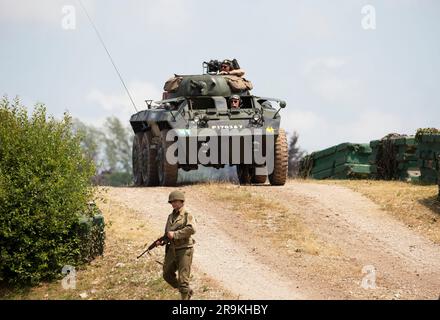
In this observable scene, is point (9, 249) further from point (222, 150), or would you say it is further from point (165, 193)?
point (222, 150)

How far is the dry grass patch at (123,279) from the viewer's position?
575 inches

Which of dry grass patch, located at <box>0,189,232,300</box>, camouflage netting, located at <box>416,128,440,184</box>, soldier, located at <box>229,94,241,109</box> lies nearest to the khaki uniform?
dry grass patch, located at <box>0,189,232,300</box>

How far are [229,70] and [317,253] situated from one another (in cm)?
982

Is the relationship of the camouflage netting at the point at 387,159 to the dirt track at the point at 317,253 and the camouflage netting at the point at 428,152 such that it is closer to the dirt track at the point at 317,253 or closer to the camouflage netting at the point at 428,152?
the camouflage netting at the point at 428,152

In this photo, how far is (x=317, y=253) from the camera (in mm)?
17141

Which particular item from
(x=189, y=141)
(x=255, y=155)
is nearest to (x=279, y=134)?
(x=255, y=155)

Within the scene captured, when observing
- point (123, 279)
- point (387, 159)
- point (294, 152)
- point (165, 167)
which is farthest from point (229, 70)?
point (294, 152)

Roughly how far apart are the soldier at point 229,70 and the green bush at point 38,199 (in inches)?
324

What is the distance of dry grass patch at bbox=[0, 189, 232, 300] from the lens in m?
14.6

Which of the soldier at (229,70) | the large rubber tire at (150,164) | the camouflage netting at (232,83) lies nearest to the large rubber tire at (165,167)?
the large rubber tire at (150,164)

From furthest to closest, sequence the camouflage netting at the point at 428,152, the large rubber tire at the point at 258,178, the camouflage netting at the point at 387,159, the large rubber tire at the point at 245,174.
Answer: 1. the camouflage netting at the point at 387,159
2. the camouflage netting at the point at 428,152
3. the large rubber tire at the point at 245,174
4. the large rubber tire at the point at 258,178

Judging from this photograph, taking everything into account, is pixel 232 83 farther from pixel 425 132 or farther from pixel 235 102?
pixel 425 132

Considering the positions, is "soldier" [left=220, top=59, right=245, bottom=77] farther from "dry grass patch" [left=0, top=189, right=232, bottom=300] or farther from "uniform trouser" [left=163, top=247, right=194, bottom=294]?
"uniform trouser" [left=163, top=247, right=194, bottom=294]

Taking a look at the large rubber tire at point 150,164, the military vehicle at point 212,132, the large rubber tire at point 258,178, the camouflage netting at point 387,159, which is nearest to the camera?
the military vehicle at point 212,132
